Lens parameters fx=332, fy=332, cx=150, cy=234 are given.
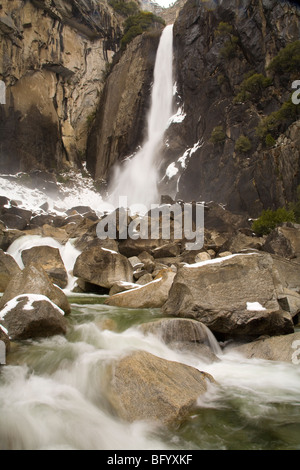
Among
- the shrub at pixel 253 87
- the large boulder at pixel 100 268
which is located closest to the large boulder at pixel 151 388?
the large boulder at pixel 100 268

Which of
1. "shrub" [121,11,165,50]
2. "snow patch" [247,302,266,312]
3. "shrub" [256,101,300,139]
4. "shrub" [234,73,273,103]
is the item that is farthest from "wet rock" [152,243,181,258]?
"shrub" [121,11,165,50]

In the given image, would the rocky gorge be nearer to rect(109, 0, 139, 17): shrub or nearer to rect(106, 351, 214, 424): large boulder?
rect(106, 351, 214, 424): large boulder

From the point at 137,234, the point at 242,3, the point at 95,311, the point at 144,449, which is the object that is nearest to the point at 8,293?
the point at 95,311

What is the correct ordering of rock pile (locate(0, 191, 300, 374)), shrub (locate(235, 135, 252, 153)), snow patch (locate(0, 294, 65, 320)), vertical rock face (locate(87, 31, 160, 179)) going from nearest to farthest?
snow patch (locate(0, 294, 65, 320)), rock pile (locate(0, 191, 300, 374)), shrub (locate(235, 135, 252, 153)), vertical rock face (locate(87, 31, 160, 179))

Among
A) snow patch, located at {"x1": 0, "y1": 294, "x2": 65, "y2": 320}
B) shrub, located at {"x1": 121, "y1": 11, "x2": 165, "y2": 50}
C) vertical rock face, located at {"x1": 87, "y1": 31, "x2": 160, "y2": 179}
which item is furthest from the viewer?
shrub, located at {"x1": 121, "y1": 11, "x2": 165, "y2": 50}

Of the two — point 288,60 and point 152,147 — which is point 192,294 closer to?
point 288,60

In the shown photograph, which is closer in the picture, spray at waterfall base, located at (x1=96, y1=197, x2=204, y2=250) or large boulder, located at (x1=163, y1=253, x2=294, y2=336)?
large boulder, located at (x1=163, y1=253, x2=294, y2=336)

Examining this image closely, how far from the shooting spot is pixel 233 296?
746 centimetres

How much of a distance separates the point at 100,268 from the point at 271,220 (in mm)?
11552

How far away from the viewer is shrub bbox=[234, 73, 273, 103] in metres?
27.9

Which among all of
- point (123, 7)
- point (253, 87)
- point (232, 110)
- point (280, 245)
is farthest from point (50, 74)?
point (280, 245)

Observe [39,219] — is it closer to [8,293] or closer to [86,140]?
[8,293]

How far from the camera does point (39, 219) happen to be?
93.4ft

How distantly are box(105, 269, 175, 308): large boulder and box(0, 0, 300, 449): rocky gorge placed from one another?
0.18 ft
